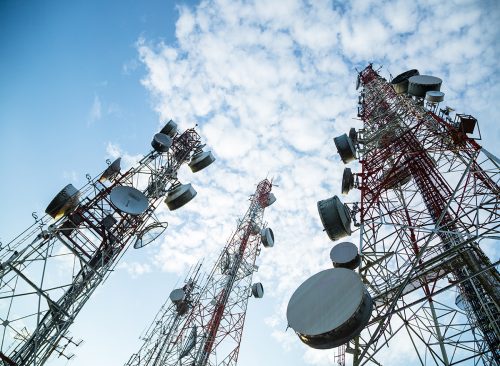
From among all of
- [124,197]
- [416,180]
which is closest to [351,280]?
[416,180]

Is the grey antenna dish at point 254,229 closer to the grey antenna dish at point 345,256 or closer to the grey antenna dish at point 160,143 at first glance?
the grey antenna dish at point 160,143

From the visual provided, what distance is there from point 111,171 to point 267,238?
13884 millimetres

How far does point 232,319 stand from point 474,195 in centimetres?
1651

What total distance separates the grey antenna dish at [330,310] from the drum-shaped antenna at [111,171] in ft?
37.9

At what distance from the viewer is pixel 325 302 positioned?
776cm

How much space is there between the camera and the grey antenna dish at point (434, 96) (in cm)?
1391

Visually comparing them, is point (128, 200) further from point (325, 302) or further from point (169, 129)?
point (325, 302)

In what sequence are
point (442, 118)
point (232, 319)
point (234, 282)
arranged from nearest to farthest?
point (442, 118)
point (232, 319)
point (234, 282)

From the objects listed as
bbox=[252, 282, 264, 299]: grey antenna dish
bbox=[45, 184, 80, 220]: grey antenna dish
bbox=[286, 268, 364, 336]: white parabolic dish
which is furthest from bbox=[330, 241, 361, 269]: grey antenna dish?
bbox=[252, 282, 264, 299]: grey antenna dish

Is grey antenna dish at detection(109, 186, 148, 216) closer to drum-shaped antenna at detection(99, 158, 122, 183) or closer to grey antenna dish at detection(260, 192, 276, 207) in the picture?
drum-shaped antenna at detection(99, 158, 122, 183)

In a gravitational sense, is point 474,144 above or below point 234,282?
below

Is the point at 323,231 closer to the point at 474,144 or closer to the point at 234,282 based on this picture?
the point at 474,144

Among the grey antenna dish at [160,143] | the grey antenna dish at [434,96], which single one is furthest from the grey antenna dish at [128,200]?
A: the grey antenna dish at [434,96]

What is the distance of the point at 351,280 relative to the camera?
7.74 metres
